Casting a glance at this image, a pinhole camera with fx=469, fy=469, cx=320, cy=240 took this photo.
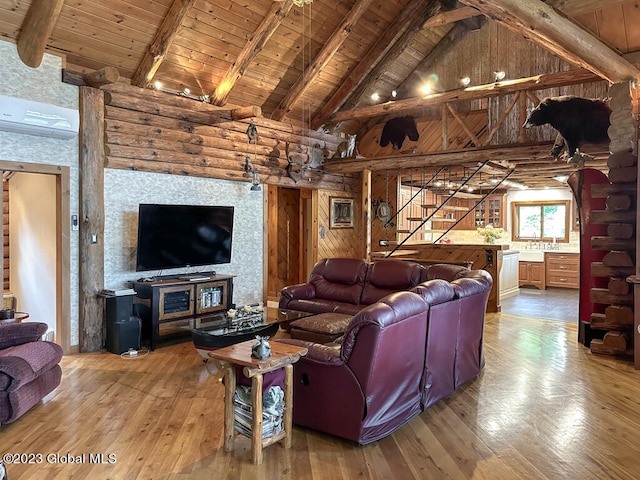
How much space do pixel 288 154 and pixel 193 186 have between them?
200 cm

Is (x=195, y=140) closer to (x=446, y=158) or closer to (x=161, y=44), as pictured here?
(x=161, y=44)

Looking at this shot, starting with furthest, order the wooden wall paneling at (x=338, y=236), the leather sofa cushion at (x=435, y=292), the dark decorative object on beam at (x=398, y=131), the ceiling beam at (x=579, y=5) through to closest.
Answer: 1. the dark decorative object on beam at (x=398, y=131)
2. the wooden wall paneling at (x=338, y=236)
3. the ceiling beam at (x=579, y=5)
4. the leather sofa cushion at (x=435, y=292)

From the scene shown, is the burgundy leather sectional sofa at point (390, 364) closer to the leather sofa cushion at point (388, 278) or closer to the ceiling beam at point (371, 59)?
the leather sofa cushion at point (388, 278)

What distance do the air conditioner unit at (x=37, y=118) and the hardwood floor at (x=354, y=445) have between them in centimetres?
243

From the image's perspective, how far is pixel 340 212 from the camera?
372 inches

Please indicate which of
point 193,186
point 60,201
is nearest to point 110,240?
point 60,201

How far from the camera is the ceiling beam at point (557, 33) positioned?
3.96m

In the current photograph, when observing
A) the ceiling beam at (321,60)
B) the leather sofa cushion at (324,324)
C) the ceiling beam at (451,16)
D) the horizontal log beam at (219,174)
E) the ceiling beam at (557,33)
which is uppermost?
the ceiling beam at (451,16)

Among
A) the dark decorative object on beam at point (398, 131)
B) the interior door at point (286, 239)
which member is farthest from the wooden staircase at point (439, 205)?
the interior door at point (286, 239)

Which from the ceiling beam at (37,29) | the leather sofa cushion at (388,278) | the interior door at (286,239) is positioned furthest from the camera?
the interior door at (286,239)

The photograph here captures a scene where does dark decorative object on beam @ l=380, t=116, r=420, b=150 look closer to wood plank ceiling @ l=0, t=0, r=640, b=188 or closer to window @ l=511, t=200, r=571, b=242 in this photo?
wood plank ceiling @ l=0, t=0, r=640, b=188

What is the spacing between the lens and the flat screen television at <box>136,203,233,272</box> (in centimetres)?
562

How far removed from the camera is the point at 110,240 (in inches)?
221

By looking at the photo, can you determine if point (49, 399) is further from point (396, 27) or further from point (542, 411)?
point (396, 27)
